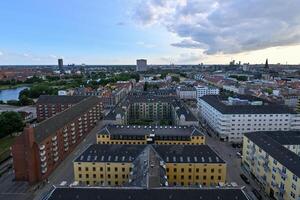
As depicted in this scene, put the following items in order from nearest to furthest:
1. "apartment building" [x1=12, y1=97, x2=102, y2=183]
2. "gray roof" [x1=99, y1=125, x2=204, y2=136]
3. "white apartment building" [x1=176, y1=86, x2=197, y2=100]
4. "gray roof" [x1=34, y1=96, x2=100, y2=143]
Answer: "apartment building" [x1=12, y1=97, x2=102, y2=183], "gray roof" [x1=34, y1=96, x2=100, y2=143], "gray roof" [x1=99, y1=125, x2=204, y2=136], "white apartment building" [x1=176, y1=86, x2=197, y2=100]

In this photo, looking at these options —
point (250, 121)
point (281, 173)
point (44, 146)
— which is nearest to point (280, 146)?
point (281, 173)

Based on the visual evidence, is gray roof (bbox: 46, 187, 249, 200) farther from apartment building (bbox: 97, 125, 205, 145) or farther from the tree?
the tree

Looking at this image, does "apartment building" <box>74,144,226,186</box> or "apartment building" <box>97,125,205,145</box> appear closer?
"apartment building" <box>74,144,226,186</box>

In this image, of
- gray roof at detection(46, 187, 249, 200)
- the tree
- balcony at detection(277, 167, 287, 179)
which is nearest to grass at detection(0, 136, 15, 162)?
the tree

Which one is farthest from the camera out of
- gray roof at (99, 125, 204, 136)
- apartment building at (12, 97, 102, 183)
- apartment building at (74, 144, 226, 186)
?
gray roof at (99, 125, 204, 136)

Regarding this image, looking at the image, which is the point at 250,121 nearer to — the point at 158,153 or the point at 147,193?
the point at 158,153

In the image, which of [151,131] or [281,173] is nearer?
[281,173]

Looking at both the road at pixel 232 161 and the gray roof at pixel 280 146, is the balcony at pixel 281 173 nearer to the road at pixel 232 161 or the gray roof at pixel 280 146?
the gray roof at pixel 280 146

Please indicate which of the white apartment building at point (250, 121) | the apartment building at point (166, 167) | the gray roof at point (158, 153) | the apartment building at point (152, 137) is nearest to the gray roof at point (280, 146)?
the apartment building at point (166, 167)
